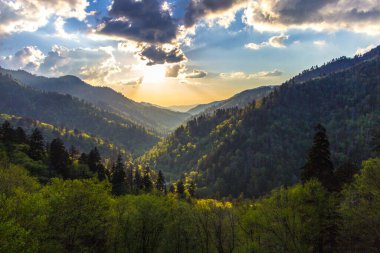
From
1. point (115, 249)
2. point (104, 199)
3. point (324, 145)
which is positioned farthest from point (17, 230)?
point (324, 145)

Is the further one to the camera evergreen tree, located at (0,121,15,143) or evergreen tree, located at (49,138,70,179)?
evergreen tree, located at (49,138,70,179)

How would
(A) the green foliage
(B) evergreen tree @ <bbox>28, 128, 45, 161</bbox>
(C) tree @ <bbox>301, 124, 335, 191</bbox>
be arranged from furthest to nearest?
(B) evergreen tree @ <bbox>28, 128, 45, 161</bbox> < (C) tree @ <bbox>301, 124, 335, 191</bbox> < (A) the green foliage

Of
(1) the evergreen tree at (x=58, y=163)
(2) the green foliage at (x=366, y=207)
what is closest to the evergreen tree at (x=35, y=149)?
(1) the evergreen tree at (x=58, y=163)

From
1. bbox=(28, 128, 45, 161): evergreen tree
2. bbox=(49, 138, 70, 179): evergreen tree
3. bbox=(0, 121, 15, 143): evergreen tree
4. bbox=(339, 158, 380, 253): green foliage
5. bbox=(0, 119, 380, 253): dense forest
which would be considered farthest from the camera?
bbox=(49, 138, 70, 179): evergreen tree

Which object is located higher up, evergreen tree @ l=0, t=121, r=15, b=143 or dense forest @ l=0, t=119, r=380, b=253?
evergreen tree @ l=0, t=121, r=15, b=143

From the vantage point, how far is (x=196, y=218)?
72.5 metres

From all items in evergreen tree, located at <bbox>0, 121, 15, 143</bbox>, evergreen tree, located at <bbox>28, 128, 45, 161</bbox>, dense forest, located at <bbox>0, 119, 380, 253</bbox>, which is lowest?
dense forest, located at <bbox>0, 119, 380, 253</bbox>

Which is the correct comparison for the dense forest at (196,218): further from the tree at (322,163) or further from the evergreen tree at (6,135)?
the evergreen tree at (6,135)

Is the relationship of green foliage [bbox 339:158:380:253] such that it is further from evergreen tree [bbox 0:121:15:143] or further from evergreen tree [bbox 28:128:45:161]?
evergreen tree [bbox 0:121:15:143]

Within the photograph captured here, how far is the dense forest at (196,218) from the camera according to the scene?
4162cm

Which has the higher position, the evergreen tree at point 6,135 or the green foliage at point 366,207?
the evergreen tree at point 6,135

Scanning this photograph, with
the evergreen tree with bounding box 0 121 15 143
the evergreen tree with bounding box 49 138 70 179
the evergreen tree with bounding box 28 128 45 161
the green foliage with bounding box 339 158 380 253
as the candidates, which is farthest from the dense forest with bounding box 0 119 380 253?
the evergreen tree with bounding box 0 121 15 143

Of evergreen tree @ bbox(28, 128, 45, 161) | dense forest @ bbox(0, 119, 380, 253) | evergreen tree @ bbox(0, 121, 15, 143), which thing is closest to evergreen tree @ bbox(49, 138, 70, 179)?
evergreen tree @ bbox(28, 128, 45, 161)

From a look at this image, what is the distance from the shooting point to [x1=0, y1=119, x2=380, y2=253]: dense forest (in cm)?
4162
